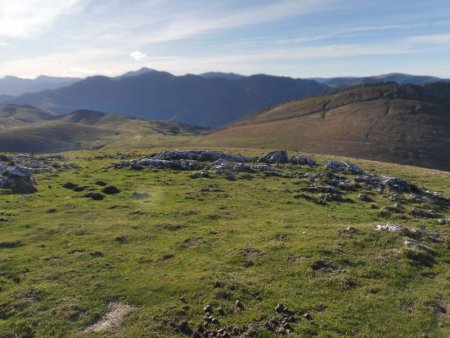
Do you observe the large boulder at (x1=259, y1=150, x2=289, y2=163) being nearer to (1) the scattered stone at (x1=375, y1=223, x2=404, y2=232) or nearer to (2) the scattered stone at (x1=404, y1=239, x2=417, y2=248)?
(1) the scattered stone at (x1=375, y1=223, x2=404, y2=232)

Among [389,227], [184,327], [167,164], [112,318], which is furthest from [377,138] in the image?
[112,318]

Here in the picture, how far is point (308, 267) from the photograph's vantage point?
2638 centimetres

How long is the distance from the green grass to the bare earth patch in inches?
15.0

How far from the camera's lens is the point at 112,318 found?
21234mm

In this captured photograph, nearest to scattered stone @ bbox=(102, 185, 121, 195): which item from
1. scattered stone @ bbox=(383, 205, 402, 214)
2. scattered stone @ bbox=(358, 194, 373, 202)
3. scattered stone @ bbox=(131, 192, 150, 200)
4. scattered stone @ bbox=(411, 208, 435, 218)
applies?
scattered stone @ bbox=(131, 192, 150, 200)

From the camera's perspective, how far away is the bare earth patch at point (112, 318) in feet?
67.3

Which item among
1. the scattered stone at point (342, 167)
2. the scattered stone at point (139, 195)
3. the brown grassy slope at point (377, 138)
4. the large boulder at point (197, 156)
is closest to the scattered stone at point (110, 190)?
the scattered stone at point (139, 195)

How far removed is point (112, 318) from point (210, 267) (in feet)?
23.1

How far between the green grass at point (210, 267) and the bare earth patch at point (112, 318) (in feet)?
1.25

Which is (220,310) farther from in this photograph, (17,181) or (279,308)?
(17,181)

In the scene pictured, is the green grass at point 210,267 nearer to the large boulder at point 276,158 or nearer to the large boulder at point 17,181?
the large boulder at point 17,181

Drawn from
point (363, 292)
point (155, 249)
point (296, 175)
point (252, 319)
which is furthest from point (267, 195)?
point (252, 319)

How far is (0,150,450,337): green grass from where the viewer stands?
21.1m

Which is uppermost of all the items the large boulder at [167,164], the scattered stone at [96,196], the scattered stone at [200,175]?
the large boulder at [167,164]
